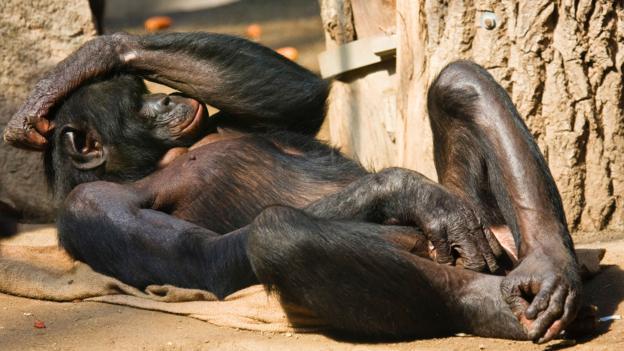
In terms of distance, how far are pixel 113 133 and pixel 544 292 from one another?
7.85 ft

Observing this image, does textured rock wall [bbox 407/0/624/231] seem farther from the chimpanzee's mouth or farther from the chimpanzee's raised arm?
the chimpanzee's mouth

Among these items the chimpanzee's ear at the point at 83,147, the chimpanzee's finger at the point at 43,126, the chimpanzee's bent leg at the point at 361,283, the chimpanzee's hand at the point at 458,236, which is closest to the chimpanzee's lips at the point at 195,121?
the chimpanzee's ear at the point at 83,147

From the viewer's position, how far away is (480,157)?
4.56 metres

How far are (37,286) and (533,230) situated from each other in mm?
2460

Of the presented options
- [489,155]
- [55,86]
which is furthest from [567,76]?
[55,86]

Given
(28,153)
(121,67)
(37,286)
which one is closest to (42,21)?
(28,153)

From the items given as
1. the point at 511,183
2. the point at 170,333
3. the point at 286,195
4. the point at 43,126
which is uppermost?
the point at 43,126

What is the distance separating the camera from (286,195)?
5.10 m

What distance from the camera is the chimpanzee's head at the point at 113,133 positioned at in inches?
→ 206

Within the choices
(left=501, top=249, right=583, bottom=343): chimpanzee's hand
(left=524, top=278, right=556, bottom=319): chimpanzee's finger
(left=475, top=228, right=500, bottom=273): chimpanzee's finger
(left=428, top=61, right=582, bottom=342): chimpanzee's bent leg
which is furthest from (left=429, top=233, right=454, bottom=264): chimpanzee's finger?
(left=524, top=278, right=556, bottom=319): chimpanzee's finger

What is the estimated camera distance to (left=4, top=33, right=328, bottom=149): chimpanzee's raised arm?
527cm

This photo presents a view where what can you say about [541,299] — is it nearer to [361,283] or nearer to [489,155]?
[361,283]

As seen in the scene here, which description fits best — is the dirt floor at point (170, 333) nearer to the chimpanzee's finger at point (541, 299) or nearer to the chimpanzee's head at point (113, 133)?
the chimpanzee's finger at point (541, 299)

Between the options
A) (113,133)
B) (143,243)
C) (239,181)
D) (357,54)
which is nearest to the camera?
(143,243)
